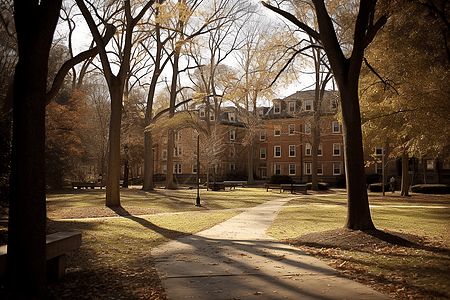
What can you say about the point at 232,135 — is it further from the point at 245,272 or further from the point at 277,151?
the point at 245,272

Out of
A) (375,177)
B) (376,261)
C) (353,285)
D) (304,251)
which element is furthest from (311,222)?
(375,177)

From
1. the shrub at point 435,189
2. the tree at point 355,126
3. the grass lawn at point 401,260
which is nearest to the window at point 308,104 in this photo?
the shrub at point 435,189

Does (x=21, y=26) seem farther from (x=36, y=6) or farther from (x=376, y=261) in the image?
(x=376, y=261)

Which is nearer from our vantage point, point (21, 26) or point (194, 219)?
point (21, 26)

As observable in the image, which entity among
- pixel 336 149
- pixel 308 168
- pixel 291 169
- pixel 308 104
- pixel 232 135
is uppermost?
pixel 308 104

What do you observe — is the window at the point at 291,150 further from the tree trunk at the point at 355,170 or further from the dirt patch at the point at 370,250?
the tree trunk at the point at 355,170

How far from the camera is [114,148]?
55.0 ft

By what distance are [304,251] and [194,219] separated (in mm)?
7035

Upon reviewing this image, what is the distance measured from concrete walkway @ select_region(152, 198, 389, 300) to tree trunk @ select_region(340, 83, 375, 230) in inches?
89.1

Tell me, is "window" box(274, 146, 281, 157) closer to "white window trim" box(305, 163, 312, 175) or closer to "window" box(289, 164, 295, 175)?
"window" box(289, 164, 295, 175)

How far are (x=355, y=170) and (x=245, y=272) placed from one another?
194 inches

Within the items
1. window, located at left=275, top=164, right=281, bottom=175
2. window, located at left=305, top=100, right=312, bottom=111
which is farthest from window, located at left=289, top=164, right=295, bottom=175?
window, located at left=305, top=100, right=312, bottom=111

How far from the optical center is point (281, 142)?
58375mm

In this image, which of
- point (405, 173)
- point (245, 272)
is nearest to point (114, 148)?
point (245, 272)
